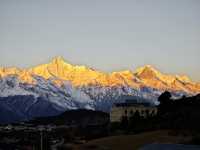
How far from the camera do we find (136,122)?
127 meters

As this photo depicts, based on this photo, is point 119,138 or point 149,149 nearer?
point 149,149

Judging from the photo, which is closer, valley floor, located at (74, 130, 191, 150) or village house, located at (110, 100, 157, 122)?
valley floor, located at (74, 130, 191, 150)

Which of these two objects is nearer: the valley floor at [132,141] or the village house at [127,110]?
the valley floor at [132,141]

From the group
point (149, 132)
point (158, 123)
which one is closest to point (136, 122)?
point (158, 123)

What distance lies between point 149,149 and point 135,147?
26111 mm

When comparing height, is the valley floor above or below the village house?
below

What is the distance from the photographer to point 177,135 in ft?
320

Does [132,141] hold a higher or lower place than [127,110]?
lower

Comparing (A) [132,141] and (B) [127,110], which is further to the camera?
(B) [127,110]

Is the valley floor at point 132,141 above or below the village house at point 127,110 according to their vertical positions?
below

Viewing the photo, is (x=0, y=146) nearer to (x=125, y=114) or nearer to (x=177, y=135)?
(x=125, y=114)

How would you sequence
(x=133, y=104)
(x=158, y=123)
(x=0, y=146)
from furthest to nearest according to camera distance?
(x=133, y=104), (x=0, y=146), (x=158, y=123)

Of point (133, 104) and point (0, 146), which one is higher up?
point (133, 104)

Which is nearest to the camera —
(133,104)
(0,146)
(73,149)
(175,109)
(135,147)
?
(135,147)
